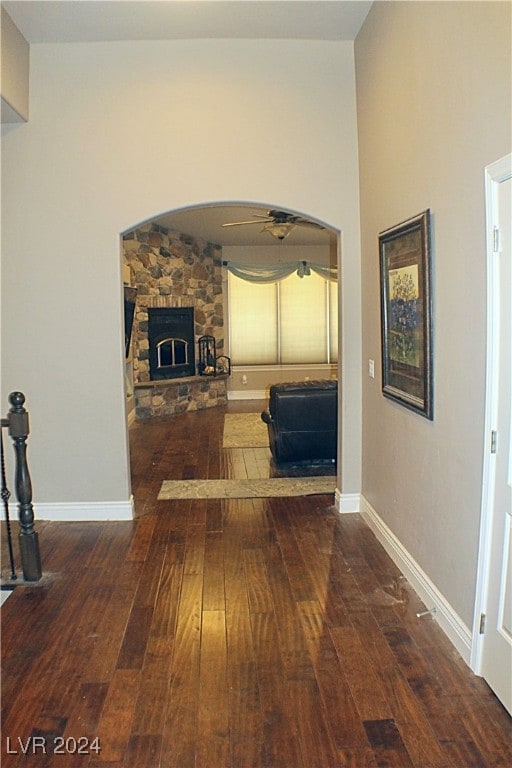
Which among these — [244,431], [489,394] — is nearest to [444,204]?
[489,394]

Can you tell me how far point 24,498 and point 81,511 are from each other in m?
1.05

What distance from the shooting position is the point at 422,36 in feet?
9.31

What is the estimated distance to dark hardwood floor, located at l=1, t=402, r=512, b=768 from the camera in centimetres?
205

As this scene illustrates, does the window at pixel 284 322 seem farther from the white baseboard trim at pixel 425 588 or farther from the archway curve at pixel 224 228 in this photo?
the white baseboard trim at pixel 425 588

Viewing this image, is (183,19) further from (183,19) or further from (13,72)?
(13,72)

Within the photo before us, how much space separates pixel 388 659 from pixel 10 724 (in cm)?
153

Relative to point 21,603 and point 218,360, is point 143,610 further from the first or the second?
point 218,360

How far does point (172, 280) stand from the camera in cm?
913

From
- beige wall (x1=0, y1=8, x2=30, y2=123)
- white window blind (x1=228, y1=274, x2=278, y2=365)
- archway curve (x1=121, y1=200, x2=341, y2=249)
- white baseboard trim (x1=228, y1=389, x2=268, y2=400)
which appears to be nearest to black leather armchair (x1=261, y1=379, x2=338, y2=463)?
archway curve (x1=121, y1=200, x2=341, y2=249)

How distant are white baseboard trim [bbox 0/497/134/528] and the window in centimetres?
660

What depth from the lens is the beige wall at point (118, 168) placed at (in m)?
4.04

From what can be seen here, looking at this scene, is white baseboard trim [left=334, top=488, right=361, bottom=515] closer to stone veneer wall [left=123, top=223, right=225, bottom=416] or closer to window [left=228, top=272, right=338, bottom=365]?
stone veneer wall [left=123, top=223, right=225, bottom=416]

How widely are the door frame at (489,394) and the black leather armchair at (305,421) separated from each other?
326 centimetres

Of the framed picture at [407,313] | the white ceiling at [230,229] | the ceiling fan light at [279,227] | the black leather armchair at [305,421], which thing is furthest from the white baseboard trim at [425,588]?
the white ceiling at [230,229]
